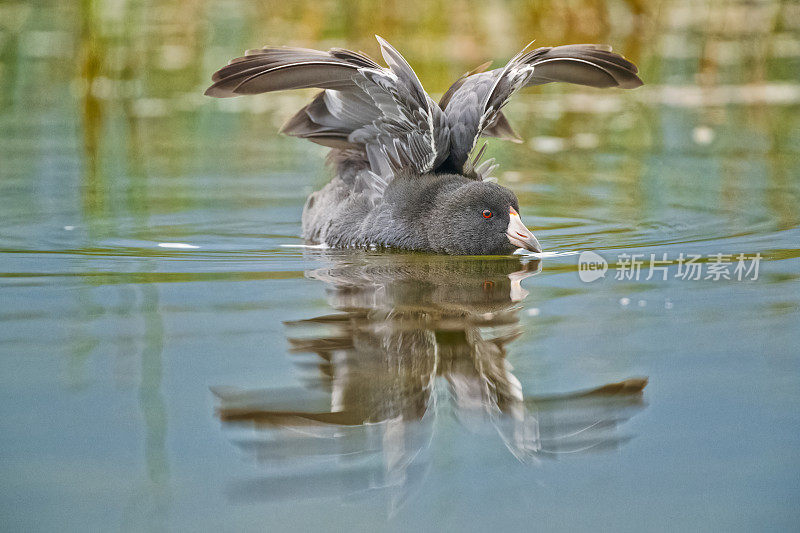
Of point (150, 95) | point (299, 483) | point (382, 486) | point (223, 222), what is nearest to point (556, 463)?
point (382, 486)

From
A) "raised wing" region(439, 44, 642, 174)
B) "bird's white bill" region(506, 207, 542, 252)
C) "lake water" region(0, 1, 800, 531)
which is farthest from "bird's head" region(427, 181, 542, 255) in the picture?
"raised wing" region(439, 44, 642, 174)

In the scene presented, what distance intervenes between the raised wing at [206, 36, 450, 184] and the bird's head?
1.22 ft

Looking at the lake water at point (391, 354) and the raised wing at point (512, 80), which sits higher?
the raised wing at point (512, 80)

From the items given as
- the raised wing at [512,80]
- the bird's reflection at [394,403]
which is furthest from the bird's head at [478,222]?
the bird's reflection at [394,403]

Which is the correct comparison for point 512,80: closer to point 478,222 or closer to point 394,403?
point 478,222

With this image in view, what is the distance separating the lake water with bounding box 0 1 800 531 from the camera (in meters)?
2.28

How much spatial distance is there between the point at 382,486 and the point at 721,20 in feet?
42.1

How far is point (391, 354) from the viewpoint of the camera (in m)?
3.15

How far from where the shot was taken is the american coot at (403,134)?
15.8ft

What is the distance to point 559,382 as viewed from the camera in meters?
2.93

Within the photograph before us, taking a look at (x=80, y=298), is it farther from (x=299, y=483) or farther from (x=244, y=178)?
(x=244, y=178)

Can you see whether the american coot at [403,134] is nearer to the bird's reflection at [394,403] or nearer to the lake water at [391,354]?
the lake water at [391,354]

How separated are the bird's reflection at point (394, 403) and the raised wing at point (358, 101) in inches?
56.1

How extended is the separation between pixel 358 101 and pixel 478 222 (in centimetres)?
96
